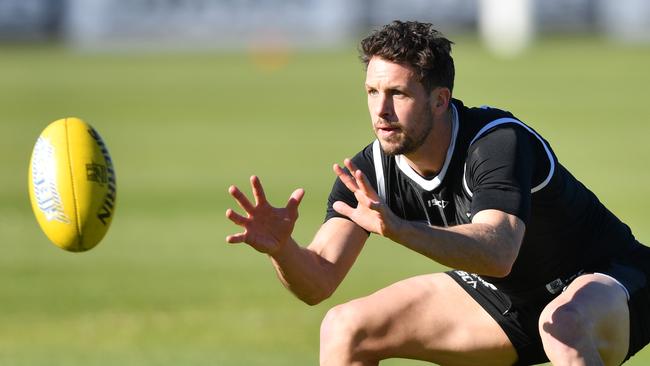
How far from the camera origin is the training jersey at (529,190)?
670 centimetres

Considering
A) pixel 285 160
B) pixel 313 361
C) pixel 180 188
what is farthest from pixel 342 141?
pixel 313 361

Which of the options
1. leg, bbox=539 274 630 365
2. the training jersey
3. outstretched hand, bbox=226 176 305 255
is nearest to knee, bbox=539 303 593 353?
leg, bbox=539 274 630 365

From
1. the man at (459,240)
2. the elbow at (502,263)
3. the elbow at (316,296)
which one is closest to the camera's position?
the elbow at (502,263)

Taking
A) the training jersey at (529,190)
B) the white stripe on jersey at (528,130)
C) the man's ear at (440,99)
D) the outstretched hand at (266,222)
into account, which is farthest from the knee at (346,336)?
the man's ear at (440,99)

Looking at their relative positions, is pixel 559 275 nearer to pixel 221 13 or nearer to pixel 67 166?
pixel 67 166

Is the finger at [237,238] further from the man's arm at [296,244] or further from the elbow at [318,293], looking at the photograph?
the elbow at [318,293]

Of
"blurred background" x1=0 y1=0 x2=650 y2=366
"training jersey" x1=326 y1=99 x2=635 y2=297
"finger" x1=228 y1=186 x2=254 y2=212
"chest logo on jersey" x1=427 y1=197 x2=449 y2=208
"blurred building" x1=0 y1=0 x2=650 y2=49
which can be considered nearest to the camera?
"finger" x1=228 y1=186 x2=254 y2=212

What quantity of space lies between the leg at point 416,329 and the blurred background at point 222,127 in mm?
2483

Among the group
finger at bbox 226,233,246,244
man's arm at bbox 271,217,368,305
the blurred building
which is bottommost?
man's arm at bbox 271,217,368,305

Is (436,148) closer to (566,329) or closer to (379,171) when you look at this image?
(379,171)

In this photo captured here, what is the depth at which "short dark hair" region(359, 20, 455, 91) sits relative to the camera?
6645 millimetres

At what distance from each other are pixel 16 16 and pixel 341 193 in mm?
34080

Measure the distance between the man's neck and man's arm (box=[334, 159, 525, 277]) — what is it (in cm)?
66

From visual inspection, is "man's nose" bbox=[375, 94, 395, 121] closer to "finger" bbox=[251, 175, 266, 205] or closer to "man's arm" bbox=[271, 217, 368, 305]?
"finger" bbox=[251, 175, 266, 205]
